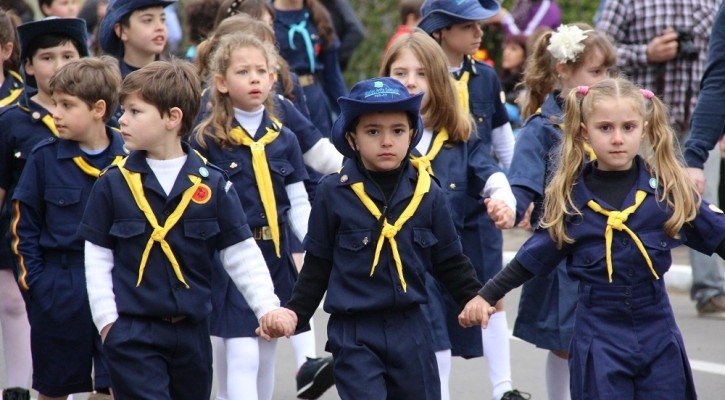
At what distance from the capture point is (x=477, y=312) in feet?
17.5

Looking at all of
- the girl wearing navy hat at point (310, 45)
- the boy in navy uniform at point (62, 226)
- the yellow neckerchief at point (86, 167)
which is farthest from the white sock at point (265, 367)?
the girl wearing navy hat at point (310, 45)

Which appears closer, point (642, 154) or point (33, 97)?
point (642, 154)

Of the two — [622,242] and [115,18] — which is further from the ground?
[115,18]

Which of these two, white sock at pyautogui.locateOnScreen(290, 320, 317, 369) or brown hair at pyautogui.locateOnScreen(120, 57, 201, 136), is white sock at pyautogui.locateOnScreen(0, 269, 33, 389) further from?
brown hair at pyautogui.locateOnScreen(120, 57, 201, 136)

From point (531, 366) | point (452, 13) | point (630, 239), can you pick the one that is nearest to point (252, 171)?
point (452, 13)

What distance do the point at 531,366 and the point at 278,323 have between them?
10.6ft

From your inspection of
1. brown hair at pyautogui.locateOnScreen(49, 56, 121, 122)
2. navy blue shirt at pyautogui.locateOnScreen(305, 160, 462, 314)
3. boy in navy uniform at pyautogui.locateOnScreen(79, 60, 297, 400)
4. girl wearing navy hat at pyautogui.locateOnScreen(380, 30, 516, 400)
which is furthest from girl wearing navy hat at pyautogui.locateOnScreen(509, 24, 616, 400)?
brown hair at pyautogui.locateOnScreen(49, 56, 121, 122)

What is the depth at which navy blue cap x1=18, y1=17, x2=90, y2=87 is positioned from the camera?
22.2 feet

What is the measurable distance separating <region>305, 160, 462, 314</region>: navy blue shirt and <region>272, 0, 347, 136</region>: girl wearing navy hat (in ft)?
14.7

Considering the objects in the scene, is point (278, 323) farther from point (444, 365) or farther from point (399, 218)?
point (444, 365)

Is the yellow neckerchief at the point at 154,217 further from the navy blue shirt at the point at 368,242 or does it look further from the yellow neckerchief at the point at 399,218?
the yellow neckerchief at the point at 399,218

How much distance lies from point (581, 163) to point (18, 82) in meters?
3.72

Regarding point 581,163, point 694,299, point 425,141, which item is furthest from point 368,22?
point 581,163

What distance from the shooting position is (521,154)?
256 inches
